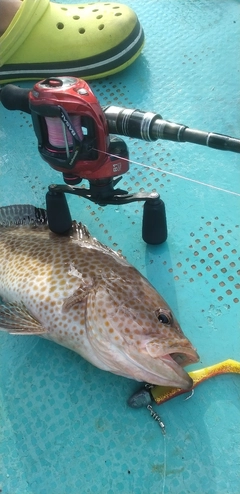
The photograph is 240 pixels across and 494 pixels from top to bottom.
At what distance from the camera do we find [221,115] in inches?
128

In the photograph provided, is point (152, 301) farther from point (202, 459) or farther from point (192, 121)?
point (192, 121)

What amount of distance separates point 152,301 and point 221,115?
1770 millimetres

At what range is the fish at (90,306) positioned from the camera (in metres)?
1.89

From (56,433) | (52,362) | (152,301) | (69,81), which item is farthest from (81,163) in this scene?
(56,433)

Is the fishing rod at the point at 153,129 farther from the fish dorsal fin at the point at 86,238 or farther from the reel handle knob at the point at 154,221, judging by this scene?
the fish dorsal fin at the point at 86,238

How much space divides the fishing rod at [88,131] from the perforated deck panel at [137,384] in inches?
21.9

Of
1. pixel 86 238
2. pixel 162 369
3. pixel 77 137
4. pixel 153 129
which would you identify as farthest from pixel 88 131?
pixel 162 369

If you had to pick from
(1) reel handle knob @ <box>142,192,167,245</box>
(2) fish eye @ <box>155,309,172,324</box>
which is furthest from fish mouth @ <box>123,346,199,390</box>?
(1) reel handle knob @ <box>142,192,167,245</box>

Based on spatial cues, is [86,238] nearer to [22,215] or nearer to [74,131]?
[22,215]

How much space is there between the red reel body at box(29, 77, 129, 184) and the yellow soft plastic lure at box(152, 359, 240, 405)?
1.00 meters

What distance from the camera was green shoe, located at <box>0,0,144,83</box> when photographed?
3471mm

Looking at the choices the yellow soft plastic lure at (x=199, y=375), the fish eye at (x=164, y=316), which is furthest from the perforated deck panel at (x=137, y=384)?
the fish eye at (x=164, y=316)

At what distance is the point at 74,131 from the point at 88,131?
0.27ft

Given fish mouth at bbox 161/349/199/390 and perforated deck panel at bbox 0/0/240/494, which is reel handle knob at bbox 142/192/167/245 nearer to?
perforated deck panel at bbox 0/0/240/494
